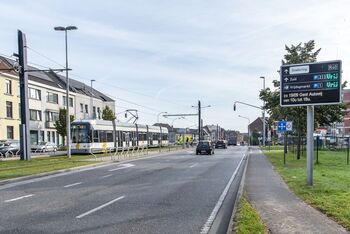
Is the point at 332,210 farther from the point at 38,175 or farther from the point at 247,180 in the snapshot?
the point at 38,175

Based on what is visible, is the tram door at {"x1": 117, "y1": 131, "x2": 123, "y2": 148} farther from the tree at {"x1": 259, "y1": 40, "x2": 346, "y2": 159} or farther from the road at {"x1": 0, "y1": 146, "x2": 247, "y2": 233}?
the road at {"x1": 0, "y1": 146, "x2": 247, "y2": 233}

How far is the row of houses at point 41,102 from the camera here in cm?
5653

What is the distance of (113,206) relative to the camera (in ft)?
34.6

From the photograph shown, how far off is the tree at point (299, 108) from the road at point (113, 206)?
15.5 metres

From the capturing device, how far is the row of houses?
56.5 m

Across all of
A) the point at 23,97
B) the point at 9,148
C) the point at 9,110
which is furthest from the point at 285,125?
the point at 9,110

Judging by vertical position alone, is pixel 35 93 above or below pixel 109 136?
above

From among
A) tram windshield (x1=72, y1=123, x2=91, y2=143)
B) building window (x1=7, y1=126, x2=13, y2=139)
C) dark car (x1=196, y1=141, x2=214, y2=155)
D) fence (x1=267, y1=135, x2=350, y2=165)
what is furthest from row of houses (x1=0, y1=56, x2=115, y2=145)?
fence (x1=267, y1=135, x2=350, y2=165)

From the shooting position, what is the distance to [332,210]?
912 centimetres

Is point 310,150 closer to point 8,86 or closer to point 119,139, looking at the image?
point 119,139

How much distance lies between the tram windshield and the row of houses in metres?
19.0

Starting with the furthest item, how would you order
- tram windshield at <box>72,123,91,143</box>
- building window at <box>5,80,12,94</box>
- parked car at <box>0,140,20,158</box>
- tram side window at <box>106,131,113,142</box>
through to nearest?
building window at <box>5,80,12,94</box> < tram side window at <box>106,131,113,142</box> < parked car at <box>0,140,20,158</box> < tram windshield at <box>72,123,91,143</box>

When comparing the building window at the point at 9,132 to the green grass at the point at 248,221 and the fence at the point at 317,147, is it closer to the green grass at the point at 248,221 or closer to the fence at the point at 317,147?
the fence at the point at 317,147

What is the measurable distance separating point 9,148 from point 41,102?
2456 cm
